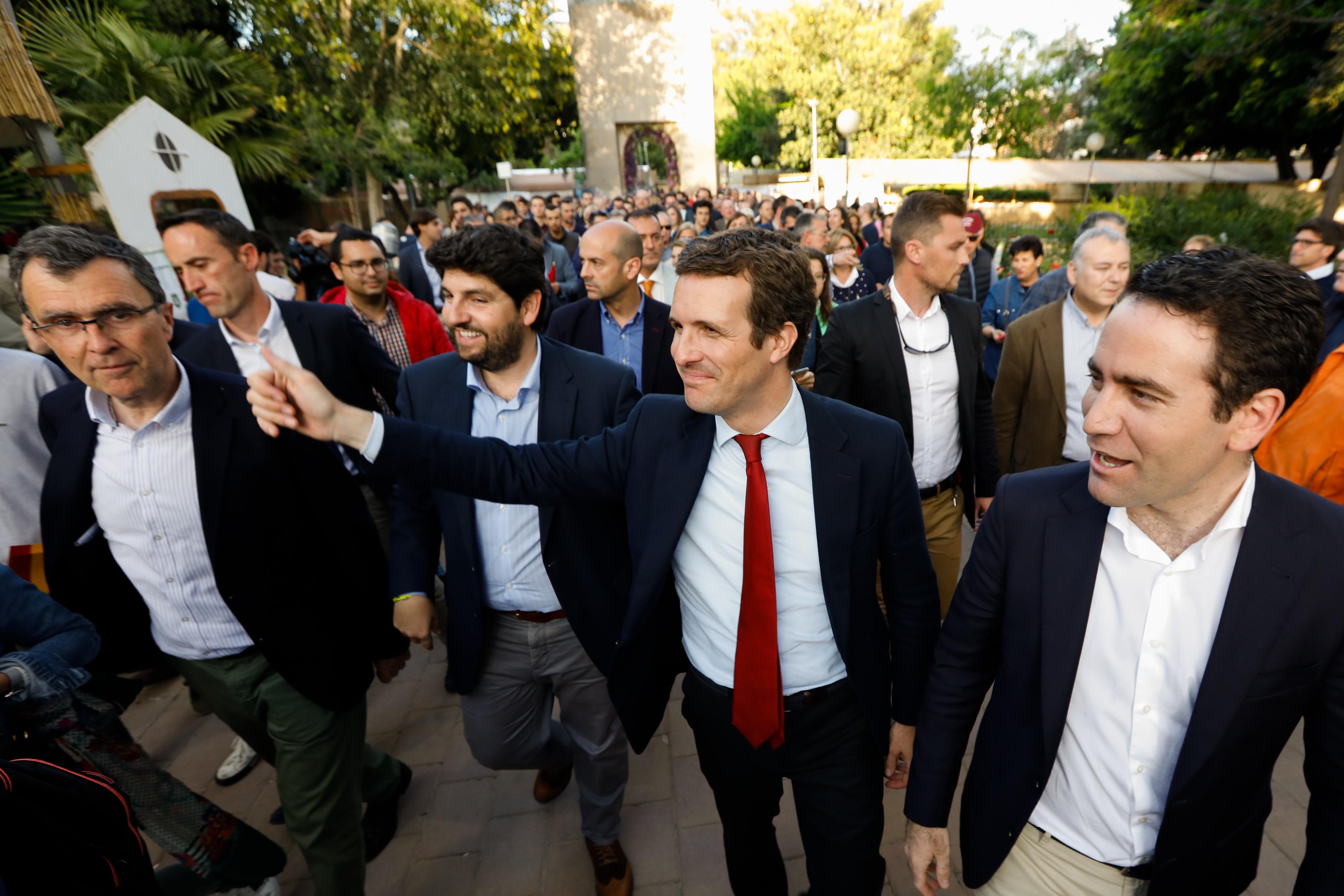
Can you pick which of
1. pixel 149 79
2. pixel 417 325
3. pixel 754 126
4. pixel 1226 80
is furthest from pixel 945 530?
pixel 754 126

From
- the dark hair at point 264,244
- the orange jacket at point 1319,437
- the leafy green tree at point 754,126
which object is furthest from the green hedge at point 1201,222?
the leafy green tree at point 754,126

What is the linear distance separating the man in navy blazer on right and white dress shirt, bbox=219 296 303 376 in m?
3.23

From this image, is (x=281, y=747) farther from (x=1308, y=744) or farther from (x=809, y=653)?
(x=1308, y=744)

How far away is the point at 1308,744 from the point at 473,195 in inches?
1202

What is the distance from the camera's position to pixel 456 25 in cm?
1802

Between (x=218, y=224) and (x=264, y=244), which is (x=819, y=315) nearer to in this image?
(x=218, y=224)

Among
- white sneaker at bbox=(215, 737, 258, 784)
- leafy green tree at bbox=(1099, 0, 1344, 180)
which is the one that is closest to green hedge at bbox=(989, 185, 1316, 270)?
leafy green tree at bbox=(1099, 0, 1344, 180)

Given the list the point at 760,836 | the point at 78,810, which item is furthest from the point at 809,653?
the point at 78,810

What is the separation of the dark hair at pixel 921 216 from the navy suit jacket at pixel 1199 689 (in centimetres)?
201

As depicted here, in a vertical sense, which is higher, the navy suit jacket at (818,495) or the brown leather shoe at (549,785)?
the navy suit jacket at (818,495)

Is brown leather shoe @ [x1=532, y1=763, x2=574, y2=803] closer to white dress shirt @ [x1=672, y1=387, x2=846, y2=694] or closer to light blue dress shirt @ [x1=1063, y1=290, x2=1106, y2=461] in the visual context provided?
white dress shirt @ [x1=672, y1=387, x2=846, y2=694]

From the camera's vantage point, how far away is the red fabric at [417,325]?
4.55 m

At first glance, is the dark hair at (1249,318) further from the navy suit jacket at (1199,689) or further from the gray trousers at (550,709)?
the gray trousers at (550,709)

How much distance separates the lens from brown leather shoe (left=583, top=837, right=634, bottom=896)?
258cm
